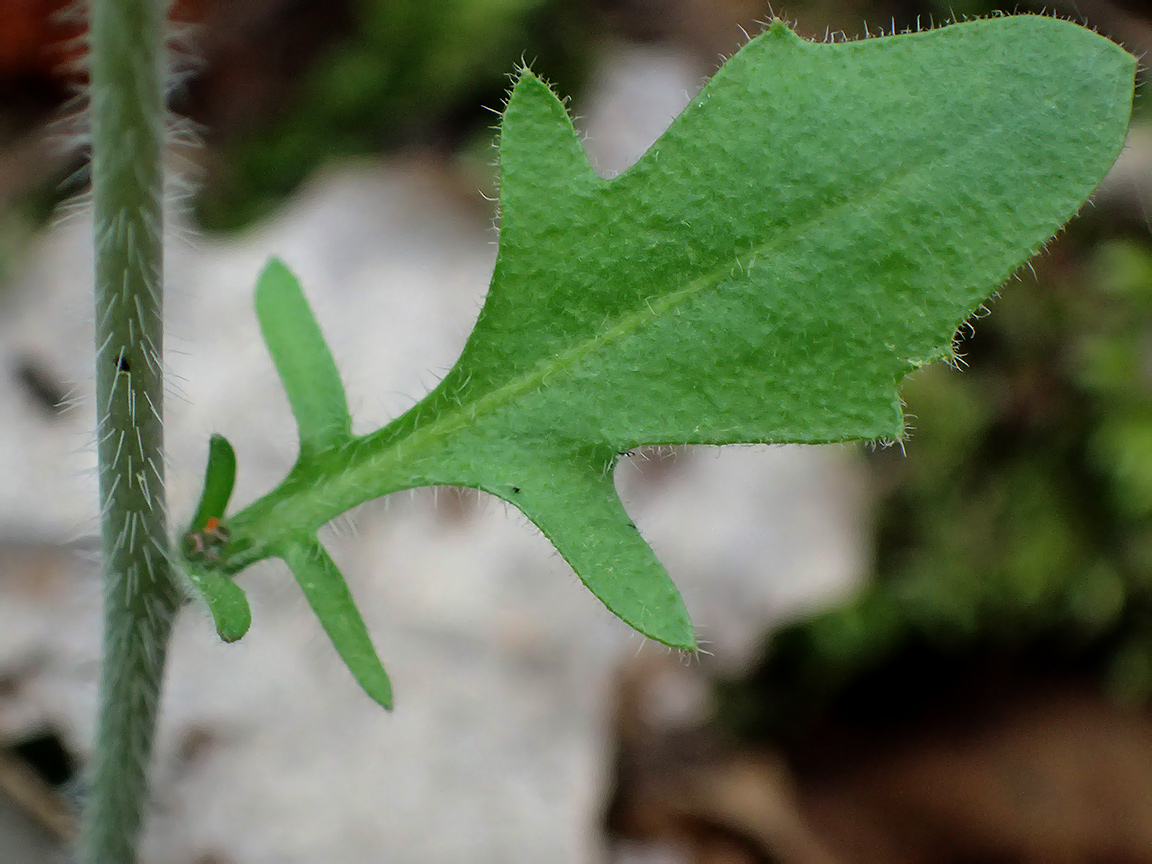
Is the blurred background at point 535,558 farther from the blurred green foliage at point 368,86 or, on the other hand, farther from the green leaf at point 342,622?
the green leaf at point 342,622

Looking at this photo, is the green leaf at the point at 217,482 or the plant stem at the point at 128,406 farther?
the green leaf at the point at 217,482

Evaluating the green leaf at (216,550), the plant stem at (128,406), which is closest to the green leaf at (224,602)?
the green leaf at (216,550)

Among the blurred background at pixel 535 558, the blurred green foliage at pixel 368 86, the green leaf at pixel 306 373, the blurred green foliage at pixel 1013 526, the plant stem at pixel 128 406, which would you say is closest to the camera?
the plant stem at pixel 128 406

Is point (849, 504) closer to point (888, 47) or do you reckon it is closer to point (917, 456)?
point (917, 456)

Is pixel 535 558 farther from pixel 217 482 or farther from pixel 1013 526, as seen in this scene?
pixel 217 482

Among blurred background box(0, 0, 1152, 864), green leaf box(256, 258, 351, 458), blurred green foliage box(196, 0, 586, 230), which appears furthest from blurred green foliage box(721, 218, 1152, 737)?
green leaf box(256, 258, 351, 458)

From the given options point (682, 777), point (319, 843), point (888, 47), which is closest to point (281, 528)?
point (888, 47)

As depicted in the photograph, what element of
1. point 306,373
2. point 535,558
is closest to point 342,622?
point 306,373

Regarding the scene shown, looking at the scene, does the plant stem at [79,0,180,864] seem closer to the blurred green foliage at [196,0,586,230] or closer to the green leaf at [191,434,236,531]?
the green leaf at [191,434,236,531]
